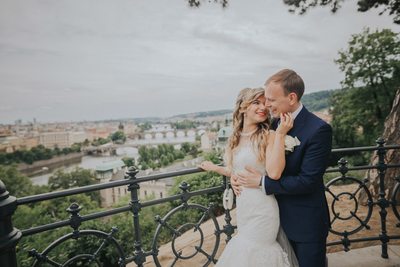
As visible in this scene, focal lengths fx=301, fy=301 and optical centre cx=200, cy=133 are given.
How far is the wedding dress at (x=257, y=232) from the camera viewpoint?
6.39 ft

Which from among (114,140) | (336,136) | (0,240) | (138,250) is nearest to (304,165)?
(138,250)

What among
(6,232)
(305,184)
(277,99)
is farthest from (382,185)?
(6,232)

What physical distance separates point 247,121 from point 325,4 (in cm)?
600

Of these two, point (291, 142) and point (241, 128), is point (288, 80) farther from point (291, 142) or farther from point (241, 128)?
point (241, 128)

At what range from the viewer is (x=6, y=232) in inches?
67.5

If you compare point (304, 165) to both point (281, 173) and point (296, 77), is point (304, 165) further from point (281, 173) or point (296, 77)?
point (296, 77)

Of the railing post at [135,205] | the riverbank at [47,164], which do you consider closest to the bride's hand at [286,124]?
the railing post at [135,205]

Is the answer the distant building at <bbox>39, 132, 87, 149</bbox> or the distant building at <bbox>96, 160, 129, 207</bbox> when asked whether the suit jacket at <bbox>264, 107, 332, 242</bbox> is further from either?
the distant building at <bbox>39, 132, 87, 149</bbox>

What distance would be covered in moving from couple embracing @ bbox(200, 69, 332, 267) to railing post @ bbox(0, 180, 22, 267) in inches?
51.6

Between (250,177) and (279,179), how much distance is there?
0.61 feet

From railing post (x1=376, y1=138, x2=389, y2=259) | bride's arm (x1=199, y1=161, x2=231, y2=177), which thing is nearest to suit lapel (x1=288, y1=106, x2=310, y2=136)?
bride's arm (x1=199, y1=161, x2=231, y2=177)

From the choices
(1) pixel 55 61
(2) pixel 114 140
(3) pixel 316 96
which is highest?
(1) pixel 55 61

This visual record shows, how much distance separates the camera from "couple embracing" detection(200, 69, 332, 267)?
5.89 ft

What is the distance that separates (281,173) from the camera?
1.83m
